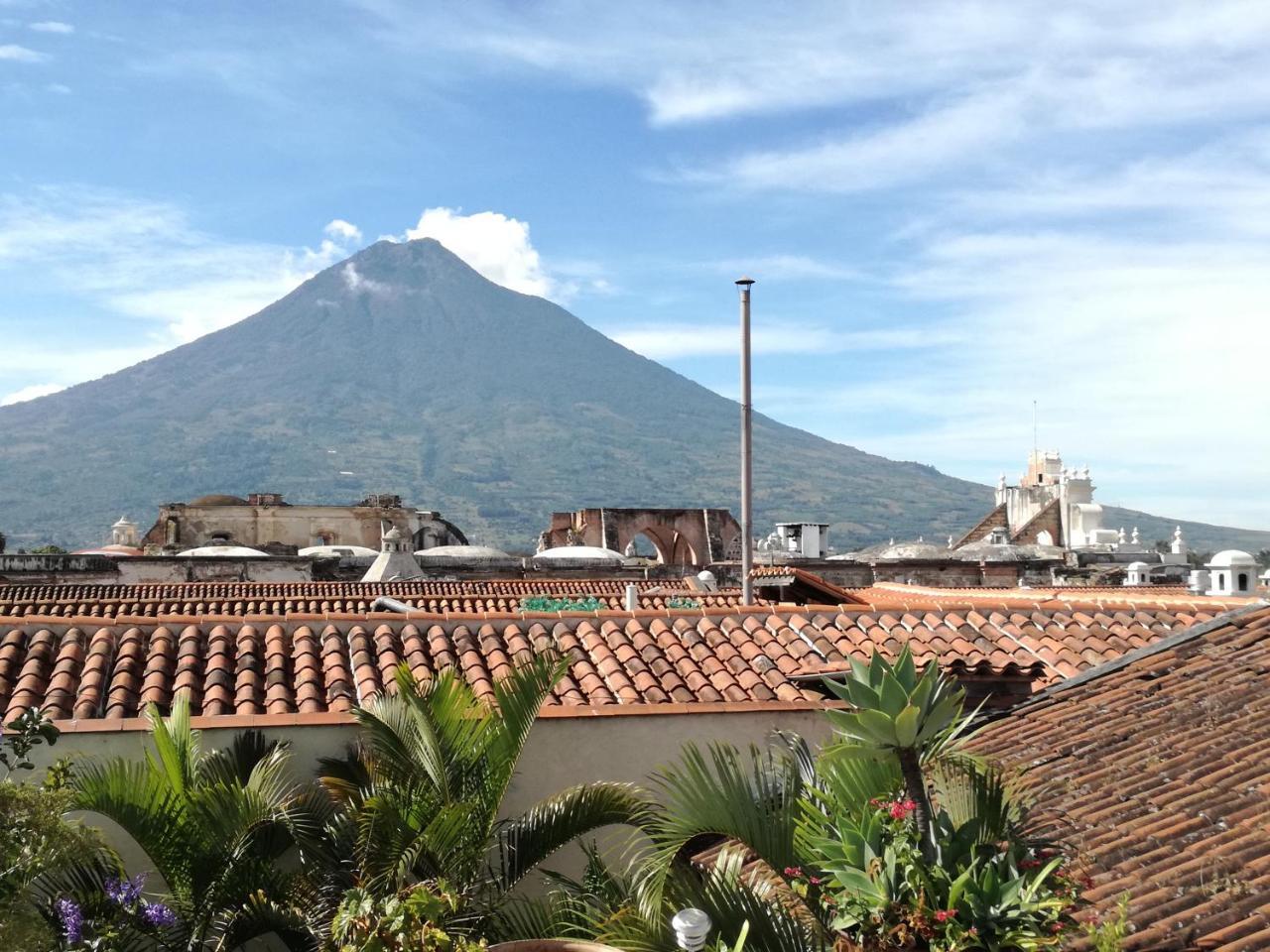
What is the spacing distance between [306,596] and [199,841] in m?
13.9

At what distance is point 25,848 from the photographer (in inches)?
168

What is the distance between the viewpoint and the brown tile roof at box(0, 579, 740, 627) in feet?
Answer: 53.3

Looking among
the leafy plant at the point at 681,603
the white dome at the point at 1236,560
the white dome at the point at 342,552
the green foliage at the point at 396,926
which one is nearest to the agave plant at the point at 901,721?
the green foliage at the point at 396,926

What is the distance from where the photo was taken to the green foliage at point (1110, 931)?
11.8ft

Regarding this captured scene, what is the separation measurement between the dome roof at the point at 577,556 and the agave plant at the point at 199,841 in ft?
88.4

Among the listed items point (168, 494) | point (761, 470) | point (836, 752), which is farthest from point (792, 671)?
point (761, 470)

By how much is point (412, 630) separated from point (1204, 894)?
5717 mm

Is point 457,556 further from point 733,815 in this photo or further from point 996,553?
point 733,815

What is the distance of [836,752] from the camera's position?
13.4ft

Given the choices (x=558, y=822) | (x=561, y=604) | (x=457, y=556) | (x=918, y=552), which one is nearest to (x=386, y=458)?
(x=918, y=552)

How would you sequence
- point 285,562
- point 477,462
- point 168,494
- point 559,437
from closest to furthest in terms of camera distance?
1. point 285,562
2. point 168,494
3. point 477,462
4. point 559,437

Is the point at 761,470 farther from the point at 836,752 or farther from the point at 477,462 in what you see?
the point at 836,752

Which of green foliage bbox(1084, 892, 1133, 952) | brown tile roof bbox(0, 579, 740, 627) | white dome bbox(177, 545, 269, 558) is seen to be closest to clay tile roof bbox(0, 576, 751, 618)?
brown tile roof bbox(0, 579, 740, 627)

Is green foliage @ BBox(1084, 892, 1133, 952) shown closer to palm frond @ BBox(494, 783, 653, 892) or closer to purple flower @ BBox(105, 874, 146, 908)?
palm frond @ BBox(494, 783, 653, 892)
